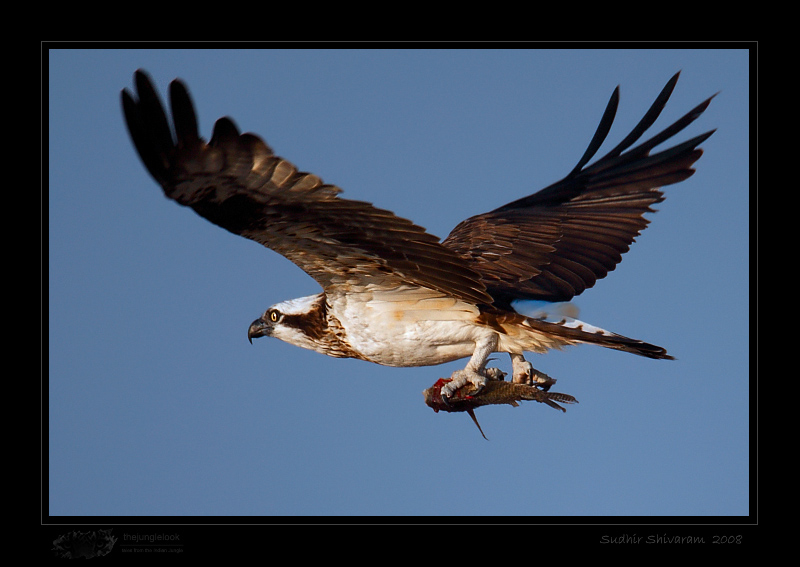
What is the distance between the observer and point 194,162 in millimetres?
4008

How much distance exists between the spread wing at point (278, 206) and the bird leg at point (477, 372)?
1.26ft

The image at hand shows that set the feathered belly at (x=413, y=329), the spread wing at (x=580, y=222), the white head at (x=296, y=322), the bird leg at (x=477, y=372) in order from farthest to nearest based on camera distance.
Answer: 1. the spread wing at (x=580, y=222)
2. the white head at (x=296, y=322)
3. the feathered belly at (x=413, y=329)
4. the bird leg at (x=477, y=372)

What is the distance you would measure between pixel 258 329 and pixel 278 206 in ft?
7.30

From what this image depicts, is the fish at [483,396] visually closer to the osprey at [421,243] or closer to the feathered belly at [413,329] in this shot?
the osprey at [421,243]

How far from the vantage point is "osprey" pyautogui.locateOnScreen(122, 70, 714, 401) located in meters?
4.03

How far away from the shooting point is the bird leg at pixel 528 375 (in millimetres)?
5316

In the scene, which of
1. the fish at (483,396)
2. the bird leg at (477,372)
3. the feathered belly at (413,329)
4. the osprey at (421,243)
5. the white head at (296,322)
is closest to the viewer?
the osprey at (421,243)

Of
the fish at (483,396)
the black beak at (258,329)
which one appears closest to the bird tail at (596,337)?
the fish at (483,396)

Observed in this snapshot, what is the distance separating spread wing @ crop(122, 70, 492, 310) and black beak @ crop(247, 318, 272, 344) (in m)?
1.21

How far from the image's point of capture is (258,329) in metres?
6.34

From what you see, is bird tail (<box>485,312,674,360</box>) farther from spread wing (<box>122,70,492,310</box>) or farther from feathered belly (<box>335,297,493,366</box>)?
spread wing (<box>122,70,492,310</box>)

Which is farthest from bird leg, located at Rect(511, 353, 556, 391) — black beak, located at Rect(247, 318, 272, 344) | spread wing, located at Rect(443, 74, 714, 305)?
black beak, located at Rect(247, 318, 272, 344)
